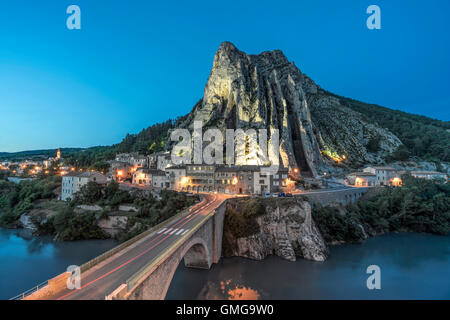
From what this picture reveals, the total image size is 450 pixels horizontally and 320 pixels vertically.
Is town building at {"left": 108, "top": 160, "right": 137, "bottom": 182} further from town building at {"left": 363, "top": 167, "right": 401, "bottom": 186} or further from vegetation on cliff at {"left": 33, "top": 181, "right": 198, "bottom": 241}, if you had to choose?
town building at {"left": 363, "top": 167, "right": 401, "bottom": 186}

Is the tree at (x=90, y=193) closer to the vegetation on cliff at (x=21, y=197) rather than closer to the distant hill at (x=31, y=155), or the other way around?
the vegetation on cliff at (x=21, y=197)

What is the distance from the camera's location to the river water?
66.0 feet

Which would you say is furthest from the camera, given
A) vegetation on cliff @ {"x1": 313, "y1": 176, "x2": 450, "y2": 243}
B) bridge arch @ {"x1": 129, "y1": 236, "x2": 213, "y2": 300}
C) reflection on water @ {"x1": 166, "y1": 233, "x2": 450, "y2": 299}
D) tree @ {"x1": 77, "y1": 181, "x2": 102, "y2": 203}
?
tree @ {"x1": 77, "y1": 181, "x2": 102, "y2": 203}

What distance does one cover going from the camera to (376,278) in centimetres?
2222

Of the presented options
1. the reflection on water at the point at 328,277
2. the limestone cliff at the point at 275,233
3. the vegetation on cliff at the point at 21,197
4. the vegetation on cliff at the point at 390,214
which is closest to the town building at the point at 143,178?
the vegetation on cliff at the point at 21,197

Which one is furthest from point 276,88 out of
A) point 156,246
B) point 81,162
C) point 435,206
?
point 81,162

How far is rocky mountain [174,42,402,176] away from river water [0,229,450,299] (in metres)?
31.8

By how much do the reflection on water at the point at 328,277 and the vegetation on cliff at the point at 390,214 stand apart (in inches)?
137

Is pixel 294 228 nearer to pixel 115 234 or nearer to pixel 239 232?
pixel 239 232

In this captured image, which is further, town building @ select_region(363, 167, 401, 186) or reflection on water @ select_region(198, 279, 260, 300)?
town building @ select_region(363, 167, 401, 186)

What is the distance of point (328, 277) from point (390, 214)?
25.6m

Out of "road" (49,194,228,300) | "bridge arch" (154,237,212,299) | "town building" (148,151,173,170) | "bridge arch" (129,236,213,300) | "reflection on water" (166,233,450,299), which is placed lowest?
"reflection on water" (166,233,450,299)

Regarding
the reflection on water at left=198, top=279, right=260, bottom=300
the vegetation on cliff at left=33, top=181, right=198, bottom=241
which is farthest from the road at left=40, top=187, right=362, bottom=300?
the vegetation on cliff at left=33, top=181, right=198, bottom=241

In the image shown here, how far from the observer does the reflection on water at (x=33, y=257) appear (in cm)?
2216
